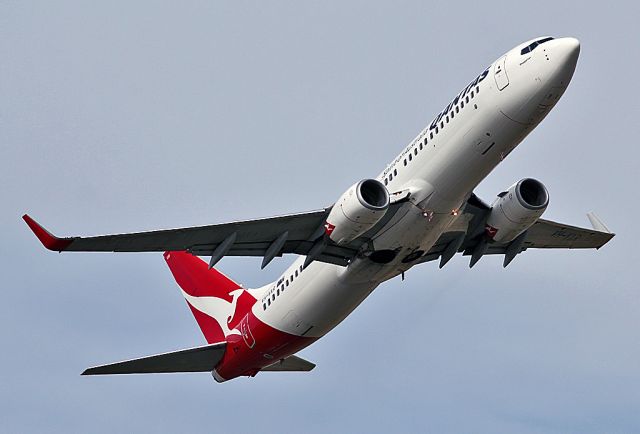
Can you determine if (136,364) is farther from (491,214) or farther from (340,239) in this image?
(491,214)

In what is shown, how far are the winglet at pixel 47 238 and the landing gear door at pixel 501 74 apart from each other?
15.6 m

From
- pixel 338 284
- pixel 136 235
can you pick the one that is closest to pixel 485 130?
pixel 338 284

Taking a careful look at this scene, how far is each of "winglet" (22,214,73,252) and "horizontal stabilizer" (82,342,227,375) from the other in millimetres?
9224

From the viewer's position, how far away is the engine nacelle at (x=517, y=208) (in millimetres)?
48028

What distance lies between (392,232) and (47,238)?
1229 cm

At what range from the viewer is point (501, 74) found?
146 feet

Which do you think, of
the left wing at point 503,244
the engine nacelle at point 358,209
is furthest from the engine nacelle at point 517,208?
the engine nacelle at point 358,209

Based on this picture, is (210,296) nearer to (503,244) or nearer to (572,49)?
(503,244)

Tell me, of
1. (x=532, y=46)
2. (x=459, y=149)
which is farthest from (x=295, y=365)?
(x=532, y=46)

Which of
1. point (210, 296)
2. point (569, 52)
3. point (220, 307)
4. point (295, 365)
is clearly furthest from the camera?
point (210, 296)

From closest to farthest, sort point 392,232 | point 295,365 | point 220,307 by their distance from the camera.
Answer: point 392,232
point 295,365
point 220,307

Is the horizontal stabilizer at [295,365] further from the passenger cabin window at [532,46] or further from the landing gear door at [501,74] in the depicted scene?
the passenger cabin window at [532,46]

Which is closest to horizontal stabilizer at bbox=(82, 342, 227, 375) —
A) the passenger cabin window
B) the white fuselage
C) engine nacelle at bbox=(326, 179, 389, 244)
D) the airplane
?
the airplane

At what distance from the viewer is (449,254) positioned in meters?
52.2
